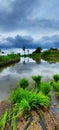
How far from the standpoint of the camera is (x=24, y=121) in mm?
5367

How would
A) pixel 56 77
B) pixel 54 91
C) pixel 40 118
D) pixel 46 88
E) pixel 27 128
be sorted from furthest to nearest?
1. pixel 56 77
2. pixel 54 91
3. pixel 46 88
4. pixel 40 118
5. pixel 27 128

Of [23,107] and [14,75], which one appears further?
[14,75]

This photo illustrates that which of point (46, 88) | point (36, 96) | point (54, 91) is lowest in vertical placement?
point (54, 91)

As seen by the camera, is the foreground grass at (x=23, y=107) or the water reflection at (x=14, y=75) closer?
the foreground grass at (x=23, y=107)

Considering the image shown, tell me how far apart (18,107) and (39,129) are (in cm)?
106

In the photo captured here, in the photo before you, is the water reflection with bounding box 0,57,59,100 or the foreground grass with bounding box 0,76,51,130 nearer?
the foreground grass with bounding box 0,76,51,130

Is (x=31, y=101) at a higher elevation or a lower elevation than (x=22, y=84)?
higher

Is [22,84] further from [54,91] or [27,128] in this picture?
[27,128]

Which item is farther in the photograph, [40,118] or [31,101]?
Result: [31,101]

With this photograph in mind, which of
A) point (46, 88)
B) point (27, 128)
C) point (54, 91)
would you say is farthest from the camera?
point (54, 91)

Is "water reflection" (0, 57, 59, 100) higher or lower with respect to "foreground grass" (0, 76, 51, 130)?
lower

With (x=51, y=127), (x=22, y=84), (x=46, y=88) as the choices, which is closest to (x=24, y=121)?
(x=51, y=127)

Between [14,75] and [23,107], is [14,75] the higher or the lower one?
the lower one

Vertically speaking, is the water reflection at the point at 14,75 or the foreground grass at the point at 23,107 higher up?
the foreground grass at the point at 23,107
